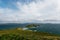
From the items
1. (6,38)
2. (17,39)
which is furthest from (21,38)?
(6,38)

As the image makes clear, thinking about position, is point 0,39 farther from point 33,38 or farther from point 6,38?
point 33,38

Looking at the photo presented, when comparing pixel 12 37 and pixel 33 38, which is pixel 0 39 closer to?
pixel 12 37

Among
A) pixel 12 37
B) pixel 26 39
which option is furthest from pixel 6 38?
pixel 26 39

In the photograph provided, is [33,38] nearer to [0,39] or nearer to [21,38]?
[21,38]

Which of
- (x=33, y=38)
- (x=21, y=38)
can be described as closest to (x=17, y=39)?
(x=21, y=38)

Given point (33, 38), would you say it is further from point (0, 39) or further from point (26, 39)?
point (0, 39)

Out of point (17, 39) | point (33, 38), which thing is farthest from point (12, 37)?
point (33, 38)
